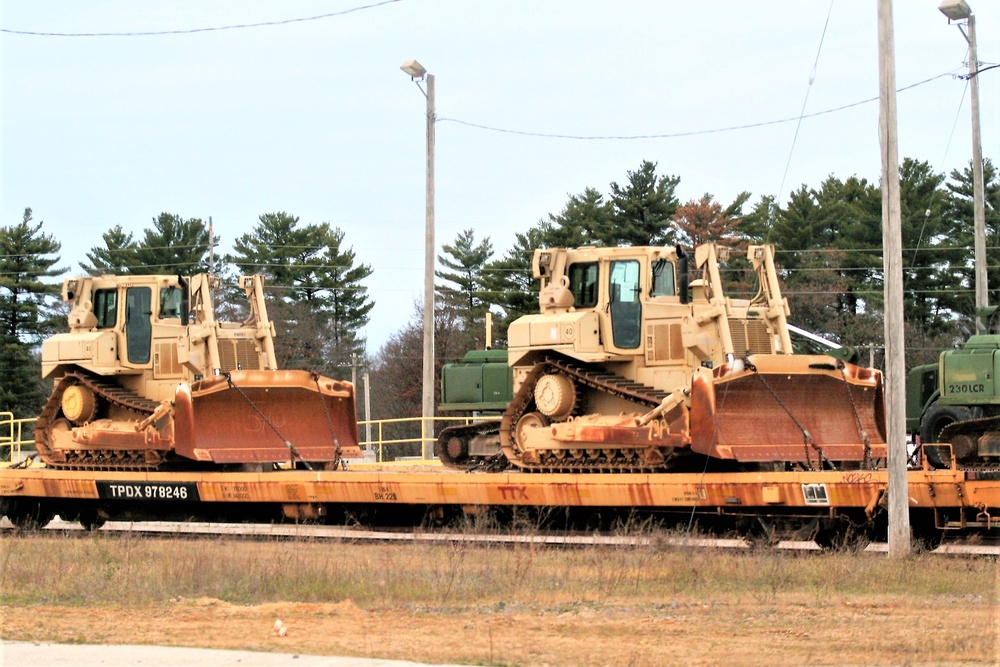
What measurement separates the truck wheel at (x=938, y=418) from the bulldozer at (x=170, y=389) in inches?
406

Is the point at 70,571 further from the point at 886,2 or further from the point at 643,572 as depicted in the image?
the point at 886,2

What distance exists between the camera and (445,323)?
6750 centimetres

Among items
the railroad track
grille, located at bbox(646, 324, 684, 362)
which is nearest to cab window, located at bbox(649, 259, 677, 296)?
grille, located at bbox(646, 324, 684, 362)

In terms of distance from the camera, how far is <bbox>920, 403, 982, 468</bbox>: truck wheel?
82.2ft

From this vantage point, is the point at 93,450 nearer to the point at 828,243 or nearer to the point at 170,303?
the point at 170,303

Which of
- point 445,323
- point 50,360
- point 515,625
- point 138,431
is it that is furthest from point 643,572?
point 445,323

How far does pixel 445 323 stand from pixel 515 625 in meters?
56.1

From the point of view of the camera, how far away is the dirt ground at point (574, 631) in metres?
10.1

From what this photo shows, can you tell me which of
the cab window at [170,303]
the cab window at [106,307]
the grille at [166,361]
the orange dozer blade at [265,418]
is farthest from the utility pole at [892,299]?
the cab window at [106,307]

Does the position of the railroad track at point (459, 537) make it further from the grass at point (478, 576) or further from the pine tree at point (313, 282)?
the pine tree at point (313, 282)

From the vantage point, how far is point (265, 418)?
69.5 ft

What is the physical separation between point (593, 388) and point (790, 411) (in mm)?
2567

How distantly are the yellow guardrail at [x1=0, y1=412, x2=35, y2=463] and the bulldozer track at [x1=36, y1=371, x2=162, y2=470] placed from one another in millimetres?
302

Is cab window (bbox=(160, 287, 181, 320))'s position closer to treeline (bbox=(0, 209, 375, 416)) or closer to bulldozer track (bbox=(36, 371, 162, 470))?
bulldozer track (bbox=(36, 371, 162, 470))
